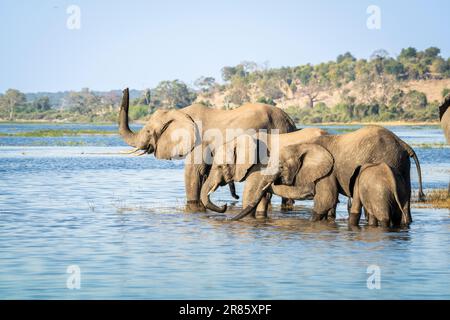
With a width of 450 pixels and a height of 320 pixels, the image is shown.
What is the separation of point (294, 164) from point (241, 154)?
1.19m

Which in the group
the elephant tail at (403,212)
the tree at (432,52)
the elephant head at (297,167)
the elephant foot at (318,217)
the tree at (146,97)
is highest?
the tree at (432,52)

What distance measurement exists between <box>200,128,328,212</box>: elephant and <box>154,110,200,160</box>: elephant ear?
1.77m

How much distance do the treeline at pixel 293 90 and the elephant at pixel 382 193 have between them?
115903 millimetres

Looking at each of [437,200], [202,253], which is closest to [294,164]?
[202,253]

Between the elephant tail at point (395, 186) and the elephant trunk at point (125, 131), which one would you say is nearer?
the elephant tail at point (395, 186)

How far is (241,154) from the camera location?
19.7 m

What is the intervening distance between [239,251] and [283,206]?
6423mm

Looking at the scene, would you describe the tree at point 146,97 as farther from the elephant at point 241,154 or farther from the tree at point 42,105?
the elephant at point 241,154

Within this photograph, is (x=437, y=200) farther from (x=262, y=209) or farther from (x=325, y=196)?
(x=325, y=196)

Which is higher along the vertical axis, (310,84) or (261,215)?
(261,215)

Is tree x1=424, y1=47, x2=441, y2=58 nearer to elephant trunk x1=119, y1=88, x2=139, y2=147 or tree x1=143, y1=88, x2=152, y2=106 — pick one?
tree x1=143, y1=88, x2=152, y2=106

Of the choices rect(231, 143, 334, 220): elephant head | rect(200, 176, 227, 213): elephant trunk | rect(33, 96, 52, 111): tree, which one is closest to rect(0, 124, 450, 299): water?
rect(200, 176, 227, 213): elephant trunk

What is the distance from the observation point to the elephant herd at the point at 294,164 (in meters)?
17.9

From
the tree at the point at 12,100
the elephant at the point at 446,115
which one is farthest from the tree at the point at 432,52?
the elephant at the point at 446,115
